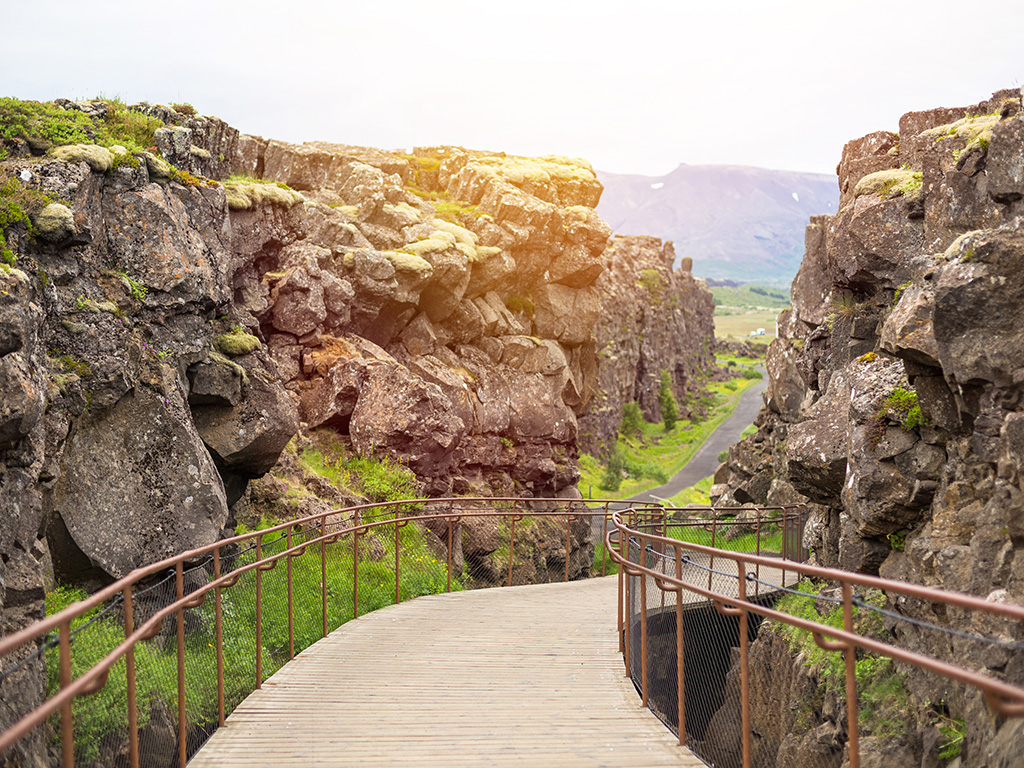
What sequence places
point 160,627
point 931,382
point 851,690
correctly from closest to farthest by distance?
point 851,690 < point 160,627 < point 931,382

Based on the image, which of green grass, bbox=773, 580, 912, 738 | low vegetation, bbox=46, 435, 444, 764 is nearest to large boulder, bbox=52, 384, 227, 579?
low vegetation, bbox=46, 435, 444, 764

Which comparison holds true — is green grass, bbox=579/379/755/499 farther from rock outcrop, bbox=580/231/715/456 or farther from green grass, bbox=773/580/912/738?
green grass, bbox=773/580/912/738

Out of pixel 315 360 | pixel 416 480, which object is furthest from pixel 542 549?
pixel 315 360

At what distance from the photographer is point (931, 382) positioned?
9.95 metres

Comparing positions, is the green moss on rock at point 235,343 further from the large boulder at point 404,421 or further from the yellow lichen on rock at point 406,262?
the yellow lichen on rock at point 406,262

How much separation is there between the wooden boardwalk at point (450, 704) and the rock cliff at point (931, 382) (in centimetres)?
318

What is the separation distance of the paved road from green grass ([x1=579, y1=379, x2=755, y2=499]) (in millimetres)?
593

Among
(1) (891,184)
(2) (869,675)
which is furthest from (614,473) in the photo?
(2) (869,675)

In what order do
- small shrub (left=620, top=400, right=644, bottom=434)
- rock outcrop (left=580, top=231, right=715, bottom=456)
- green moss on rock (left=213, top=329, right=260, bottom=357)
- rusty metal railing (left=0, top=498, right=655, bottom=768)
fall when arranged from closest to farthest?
rusty metal railing (left=0, top=498, right=655, bottom=768), green moss on rock (left=213, top=329, right=260, bottom=357), rock outcrop (left=580, top=231, right=715, bottom=456), small shrub (left=620, top=400, right=644, bottom=434)

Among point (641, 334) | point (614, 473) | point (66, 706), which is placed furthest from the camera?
point (641, 334)

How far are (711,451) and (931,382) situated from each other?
65.1 meters

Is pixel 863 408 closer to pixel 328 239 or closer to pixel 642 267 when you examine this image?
pixel 328 239

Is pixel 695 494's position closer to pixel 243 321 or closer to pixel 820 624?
pixel 243 321

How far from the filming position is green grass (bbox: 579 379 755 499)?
5067 centimetres
